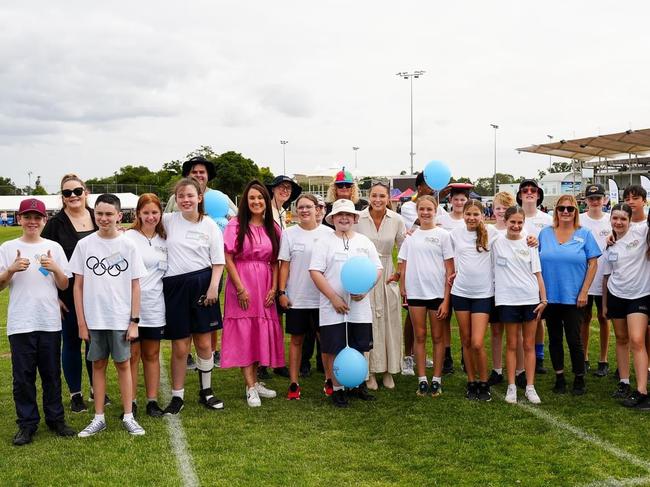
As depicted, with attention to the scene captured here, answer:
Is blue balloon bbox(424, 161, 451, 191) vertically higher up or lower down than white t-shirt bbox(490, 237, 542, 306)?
higher up

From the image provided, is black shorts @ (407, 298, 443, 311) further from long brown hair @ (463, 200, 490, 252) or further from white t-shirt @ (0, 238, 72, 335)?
white t-shirt @ (0, 238, 72, 335)

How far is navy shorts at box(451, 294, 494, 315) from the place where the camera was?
18.4 ft

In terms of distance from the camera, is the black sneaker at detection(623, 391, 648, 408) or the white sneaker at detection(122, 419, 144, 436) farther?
the black sneaker at detection(623, 391, 648, 408)

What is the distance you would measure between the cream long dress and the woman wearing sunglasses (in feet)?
8.77

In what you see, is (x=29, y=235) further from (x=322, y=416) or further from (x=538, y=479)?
(x=538, y=479)

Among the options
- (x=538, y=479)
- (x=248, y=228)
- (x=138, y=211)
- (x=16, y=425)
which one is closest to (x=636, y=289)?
(x=538, y=479)

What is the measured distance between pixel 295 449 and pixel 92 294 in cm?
197

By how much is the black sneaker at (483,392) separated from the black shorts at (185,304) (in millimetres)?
2567

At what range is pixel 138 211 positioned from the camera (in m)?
5.23

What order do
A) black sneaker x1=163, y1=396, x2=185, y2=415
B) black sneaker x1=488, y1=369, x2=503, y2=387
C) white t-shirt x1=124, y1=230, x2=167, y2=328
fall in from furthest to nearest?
black sneaker x1=488, y1=369, x2=503, y2=387 → black sneaker x1=163, y1=396, x2=185, y2=415 → white t-shirt x1=124, y1=230, x2=167, y2=328

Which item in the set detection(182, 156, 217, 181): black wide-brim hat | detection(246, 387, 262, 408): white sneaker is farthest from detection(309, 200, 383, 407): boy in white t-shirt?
detection(182, 156, 217, 181): black wide-brim hat

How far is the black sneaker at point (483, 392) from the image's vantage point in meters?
5.69

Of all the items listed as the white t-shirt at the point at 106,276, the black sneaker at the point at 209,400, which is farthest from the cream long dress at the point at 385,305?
the white t-shirt at the point at 106,276

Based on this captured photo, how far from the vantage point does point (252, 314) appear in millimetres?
5820
